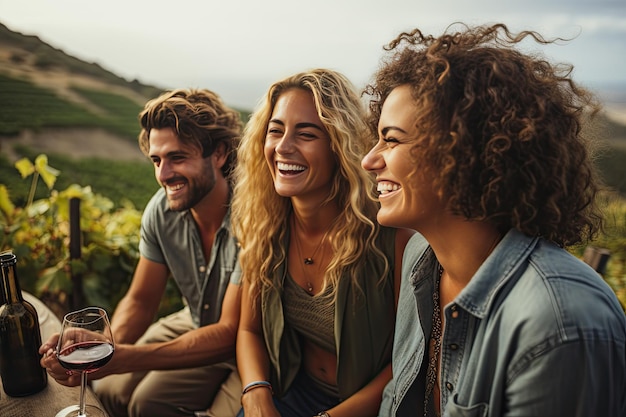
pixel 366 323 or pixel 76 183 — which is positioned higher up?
pixel 366 323

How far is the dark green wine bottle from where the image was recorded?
142cm

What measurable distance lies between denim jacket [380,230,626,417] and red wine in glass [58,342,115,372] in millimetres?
896

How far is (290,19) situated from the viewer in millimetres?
3285

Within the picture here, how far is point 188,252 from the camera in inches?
93.0

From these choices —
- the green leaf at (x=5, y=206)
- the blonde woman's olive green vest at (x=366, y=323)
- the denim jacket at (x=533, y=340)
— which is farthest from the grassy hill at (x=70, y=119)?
the denim jacket at (x=533, y=340)

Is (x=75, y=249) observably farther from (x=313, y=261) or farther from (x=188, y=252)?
(x=313, y=261)

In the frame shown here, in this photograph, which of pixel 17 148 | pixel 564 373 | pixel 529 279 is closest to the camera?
pixel 564 373

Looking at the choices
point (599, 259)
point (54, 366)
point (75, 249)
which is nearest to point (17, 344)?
point (54, 366)

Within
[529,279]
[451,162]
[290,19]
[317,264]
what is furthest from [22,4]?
[529,279]

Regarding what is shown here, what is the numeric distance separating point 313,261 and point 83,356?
88cm

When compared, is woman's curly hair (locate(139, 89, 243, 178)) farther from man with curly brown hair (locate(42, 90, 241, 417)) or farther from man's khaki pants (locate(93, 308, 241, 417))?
man's khaki pants (locate(93, 308, 241, 417))

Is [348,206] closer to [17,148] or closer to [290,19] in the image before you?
[290,19]

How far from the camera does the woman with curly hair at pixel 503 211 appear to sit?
39.3 inches

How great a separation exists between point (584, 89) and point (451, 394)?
2.75 ft
